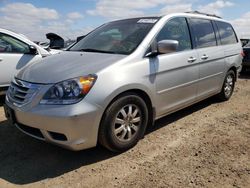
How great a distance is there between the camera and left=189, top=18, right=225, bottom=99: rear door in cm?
479

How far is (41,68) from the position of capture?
363 cm

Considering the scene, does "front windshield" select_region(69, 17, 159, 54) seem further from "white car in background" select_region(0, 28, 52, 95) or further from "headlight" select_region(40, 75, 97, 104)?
"white car in background" select_region(0, 28, 52, 95)

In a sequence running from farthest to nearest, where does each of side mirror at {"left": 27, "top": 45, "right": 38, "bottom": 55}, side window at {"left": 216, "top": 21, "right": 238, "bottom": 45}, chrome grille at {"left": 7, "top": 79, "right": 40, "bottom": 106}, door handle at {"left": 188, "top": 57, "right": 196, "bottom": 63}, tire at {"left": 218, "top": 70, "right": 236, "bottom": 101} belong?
side mirror at {"left": 27, "top": 45, "right": 38, "bottom": 55} < tire at {"left": 218, "top": 70, "right": 236, "bottom": 101} < side window at {"left": 216, "top": 21, "right": 238, "bottom": 45} < door handle at {"left": 188, "top": 57, "right": 196, "bottom": 63} < chrome grille at {"left": 7, "top": 79, "right": 40, "bottom": 106}

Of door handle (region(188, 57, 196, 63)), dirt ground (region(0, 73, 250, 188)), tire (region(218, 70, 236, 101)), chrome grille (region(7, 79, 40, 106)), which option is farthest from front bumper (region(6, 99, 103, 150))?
tire (region(218, 70, 236, 101))

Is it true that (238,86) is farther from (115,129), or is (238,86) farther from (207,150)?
(115,129)

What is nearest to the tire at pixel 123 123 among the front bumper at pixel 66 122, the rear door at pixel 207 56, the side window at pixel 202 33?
the front bumper at pixel 66 122

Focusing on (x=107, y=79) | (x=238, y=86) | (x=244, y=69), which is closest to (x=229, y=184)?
(x=107, y=79)

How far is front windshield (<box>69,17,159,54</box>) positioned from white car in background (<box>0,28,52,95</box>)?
198 cm

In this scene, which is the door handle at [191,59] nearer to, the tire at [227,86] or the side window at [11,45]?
the tire at [227,86]

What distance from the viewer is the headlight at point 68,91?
10.2ft

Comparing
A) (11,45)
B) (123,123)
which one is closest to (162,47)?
(123,123)

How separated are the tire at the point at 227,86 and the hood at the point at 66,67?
302cm

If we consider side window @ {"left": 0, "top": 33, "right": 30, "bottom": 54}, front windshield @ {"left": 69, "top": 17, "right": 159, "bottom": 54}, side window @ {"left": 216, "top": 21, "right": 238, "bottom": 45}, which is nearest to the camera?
front windshield @ {"left": 69, "top": 17, "right": 159, "bottom": 54}

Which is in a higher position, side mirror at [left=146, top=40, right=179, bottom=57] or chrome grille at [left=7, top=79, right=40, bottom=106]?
side mirror at [left=146, top=40, right=179, bottom=57]
